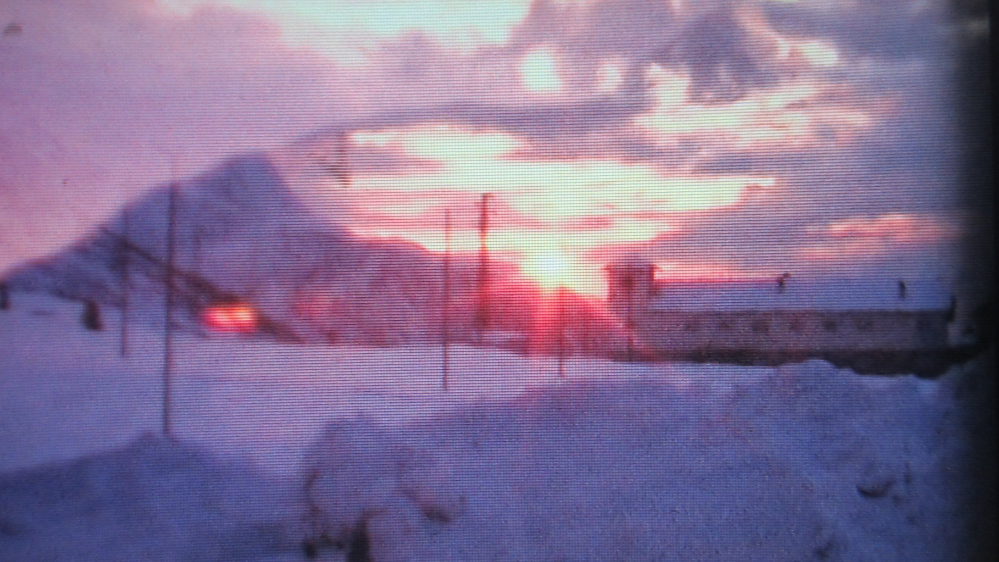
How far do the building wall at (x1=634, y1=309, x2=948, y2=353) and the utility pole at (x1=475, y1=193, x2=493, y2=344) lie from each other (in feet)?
1.35

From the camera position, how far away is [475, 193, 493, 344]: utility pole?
2045 millimetres

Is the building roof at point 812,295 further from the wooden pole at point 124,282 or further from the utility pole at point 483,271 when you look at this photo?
the wooden pole at point 124,282

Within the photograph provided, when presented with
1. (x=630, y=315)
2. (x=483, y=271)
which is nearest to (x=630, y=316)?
(x=630, y=315)

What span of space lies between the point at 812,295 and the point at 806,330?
0.09 meters

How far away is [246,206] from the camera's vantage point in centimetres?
204

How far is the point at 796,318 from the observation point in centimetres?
203

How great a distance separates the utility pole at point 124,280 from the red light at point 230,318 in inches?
8.3

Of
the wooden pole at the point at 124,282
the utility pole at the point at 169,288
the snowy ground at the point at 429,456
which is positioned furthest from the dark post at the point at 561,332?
the wooden pole at the point at 124,282

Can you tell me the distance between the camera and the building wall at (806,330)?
2027mm

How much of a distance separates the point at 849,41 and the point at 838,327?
2.50ft

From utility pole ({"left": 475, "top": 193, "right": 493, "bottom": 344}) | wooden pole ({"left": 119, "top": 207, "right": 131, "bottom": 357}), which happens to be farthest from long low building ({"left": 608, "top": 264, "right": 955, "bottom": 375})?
wooden pole ({"left": 119, "top": 207, "right": 131, "bottom": 357})

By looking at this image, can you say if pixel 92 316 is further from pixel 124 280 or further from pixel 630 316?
pixel 630 316

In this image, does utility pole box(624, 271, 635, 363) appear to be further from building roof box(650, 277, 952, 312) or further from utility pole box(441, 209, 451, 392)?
utility pole box(441, 209, 451, 392)

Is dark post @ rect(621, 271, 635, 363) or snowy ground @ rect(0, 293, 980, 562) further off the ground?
dark post @ rect(621, 271, 635, 363)
